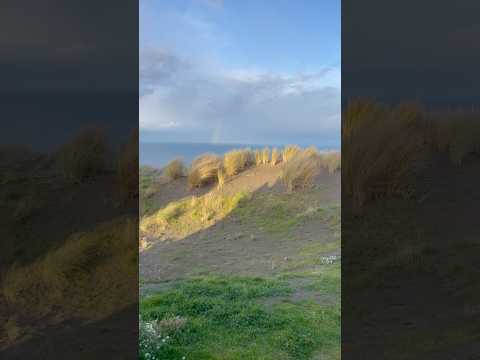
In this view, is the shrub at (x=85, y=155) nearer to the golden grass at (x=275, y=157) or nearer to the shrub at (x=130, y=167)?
the shrub at (x=130, y=167)

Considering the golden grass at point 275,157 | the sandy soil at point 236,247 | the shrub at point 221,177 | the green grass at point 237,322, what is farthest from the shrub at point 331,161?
the green grass at point 237,322

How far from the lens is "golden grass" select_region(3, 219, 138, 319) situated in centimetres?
178

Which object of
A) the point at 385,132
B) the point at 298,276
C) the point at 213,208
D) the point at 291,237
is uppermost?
the point at 385,132

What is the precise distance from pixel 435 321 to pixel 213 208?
4638 mm

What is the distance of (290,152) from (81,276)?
5.19 m

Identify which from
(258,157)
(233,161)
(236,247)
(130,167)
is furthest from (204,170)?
(130,167)

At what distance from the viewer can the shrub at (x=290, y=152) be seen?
6664mm

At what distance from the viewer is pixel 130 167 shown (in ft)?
5.84

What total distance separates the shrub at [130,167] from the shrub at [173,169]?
15.9 feet

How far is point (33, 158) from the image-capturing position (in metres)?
1.81

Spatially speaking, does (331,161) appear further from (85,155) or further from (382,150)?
(85,155)

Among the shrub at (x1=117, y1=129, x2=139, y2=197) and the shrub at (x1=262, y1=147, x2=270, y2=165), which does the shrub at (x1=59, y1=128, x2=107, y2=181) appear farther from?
the shrub at (x1=262, y1=147, x2=270, y2=165)

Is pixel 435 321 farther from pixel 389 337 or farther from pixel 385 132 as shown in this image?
pixel 385 132

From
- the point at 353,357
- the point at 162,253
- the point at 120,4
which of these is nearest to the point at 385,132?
the point at 353,357
